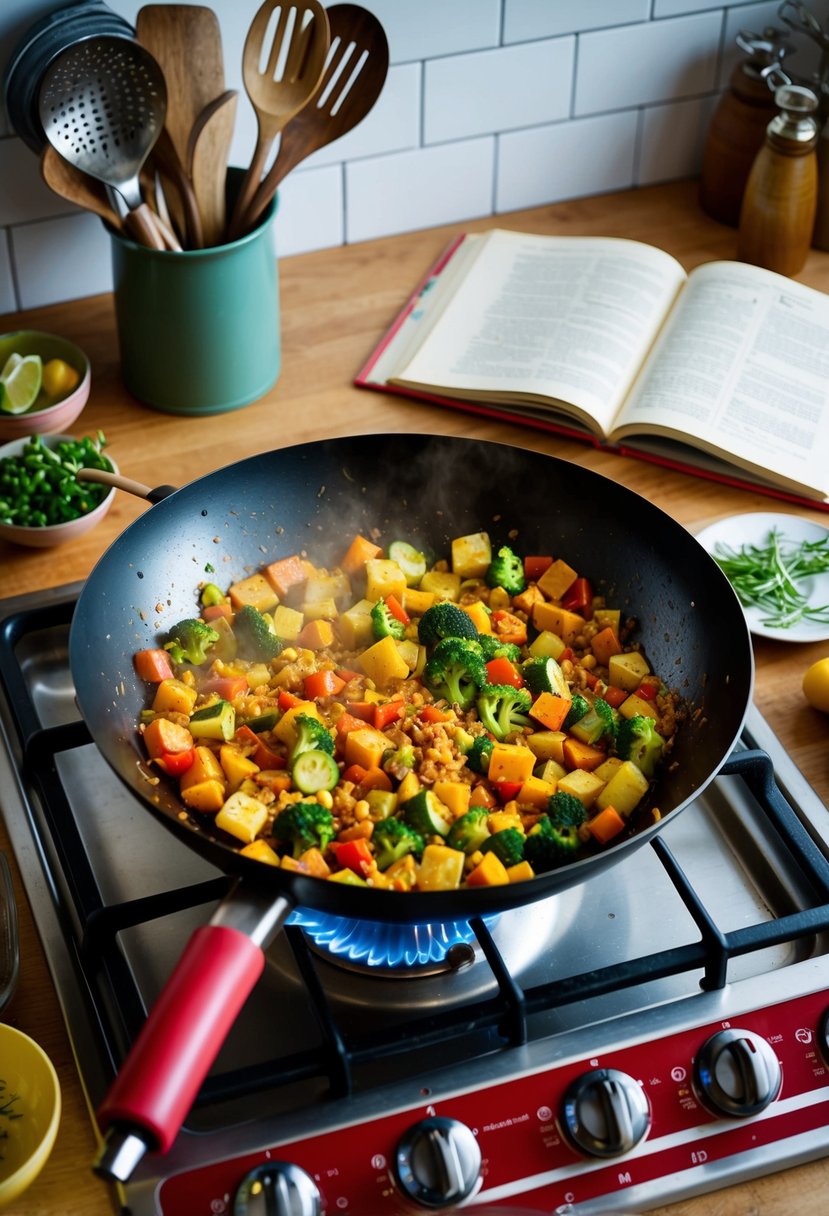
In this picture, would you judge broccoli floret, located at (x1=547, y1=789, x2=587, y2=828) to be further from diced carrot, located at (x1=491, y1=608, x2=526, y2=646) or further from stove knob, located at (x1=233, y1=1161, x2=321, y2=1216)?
stove knob, located at (x1=233, y1=1161, x2=321, y2=1216)

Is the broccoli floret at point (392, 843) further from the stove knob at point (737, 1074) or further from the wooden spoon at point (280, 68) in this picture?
the wooden spoon at point (280, 68)

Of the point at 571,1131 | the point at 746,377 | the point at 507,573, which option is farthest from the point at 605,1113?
the point at 746,377

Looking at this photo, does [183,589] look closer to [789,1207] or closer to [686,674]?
[686,674]

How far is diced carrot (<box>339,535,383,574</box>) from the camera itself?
4.67 feet

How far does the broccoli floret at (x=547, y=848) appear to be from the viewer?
111cm

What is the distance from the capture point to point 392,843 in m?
1.10

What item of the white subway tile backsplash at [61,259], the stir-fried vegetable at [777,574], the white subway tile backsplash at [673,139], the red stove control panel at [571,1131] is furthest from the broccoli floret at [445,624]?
the white subway tile backsplash at [673,139]

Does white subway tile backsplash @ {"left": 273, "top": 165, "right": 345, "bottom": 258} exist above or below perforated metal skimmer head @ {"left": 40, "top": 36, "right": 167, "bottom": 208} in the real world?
below

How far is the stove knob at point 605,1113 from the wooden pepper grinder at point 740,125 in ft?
4.83

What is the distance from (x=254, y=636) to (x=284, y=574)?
0.10 meters

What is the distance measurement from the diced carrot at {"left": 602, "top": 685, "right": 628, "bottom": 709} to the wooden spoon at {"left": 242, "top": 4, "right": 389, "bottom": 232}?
739 mm

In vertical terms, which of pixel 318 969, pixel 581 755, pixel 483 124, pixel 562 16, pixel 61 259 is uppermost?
pixel 562 16

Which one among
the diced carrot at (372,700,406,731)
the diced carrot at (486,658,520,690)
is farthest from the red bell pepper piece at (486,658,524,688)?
the diced carrot at (372,700,406,731)

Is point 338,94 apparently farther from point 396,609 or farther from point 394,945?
point 394,945
